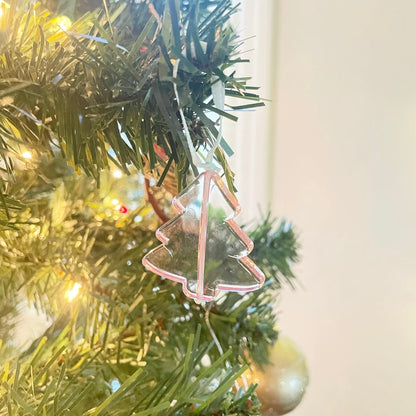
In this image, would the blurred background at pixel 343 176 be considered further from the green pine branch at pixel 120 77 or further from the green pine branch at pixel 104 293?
the green pine branch at pixel 120 77

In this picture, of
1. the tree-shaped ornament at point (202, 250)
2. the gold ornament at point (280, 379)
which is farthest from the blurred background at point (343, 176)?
the tree-shaped ornament at point (202, 250)

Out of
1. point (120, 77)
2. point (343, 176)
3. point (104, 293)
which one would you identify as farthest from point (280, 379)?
point (343, 176)

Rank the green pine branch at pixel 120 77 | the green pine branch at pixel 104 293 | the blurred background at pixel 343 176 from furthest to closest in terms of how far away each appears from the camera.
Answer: the blurred background at pixel 343 176
the green pine branch at pixel 104 293
the green pine branch at pixel 120 77

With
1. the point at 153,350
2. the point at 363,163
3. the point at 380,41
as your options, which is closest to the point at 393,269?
the point at 363,163

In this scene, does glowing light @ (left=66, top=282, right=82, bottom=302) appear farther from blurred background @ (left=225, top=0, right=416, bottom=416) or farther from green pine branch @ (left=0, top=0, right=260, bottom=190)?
blurred background @ (left=225, top=0, right=416, bottom=416)

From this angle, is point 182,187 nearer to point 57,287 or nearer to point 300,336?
point 57,287
